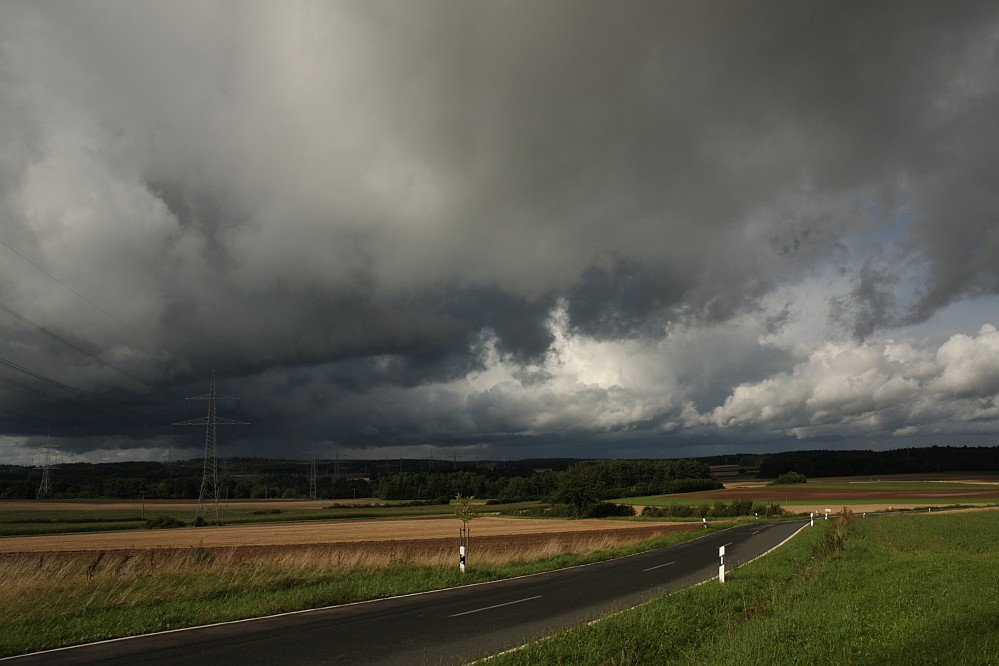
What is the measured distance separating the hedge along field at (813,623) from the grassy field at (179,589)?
9.38 metres

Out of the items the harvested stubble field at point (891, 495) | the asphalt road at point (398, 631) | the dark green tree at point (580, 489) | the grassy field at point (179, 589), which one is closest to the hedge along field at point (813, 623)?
the asphalt road at point (398, 631)

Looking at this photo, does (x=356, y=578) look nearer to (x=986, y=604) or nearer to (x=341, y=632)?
(x=341, y=632)

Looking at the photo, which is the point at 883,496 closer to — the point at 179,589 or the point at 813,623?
the point at 813,623

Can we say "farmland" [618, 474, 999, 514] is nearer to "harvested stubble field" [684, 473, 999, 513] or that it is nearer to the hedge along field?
"harvested stubble field" [684, 473, 999, 513]

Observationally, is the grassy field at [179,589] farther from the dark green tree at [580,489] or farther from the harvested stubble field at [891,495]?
the harvested stubble field at [891,495]

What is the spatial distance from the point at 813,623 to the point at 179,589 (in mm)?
17539

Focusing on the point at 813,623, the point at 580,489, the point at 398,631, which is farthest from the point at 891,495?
the point at 398,631

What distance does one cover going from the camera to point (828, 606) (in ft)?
46.0

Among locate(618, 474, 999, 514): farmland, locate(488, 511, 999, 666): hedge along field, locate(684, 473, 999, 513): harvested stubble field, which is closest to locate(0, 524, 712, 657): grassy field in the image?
locate(488, 511, 999, 666): hedge along field

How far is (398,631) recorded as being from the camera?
44.8ft

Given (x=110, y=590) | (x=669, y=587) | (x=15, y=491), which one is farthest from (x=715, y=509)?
(x=15, y=491)

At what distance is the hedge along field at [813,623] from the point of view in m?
10.2

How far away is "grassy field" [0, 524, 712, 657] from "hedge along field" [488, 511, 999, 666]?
9.38m

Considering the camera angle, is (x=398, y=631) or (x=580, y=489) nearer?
(x=398, y=631)
